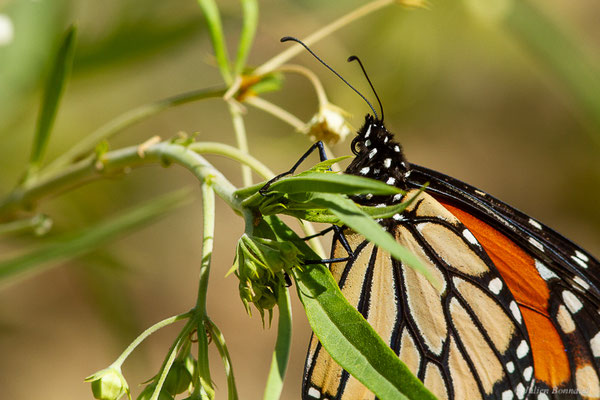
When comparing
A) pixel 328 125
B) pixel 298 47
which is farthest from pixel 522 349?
pixel 298 47

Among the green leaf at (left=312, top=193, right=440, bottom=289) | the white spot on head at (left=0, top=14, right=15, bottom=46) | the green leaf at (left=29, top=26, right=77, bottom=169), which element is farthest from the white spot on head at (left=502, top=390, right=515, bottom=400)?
the white spot on head at (left=0, top=14, right=15, bottom=46)

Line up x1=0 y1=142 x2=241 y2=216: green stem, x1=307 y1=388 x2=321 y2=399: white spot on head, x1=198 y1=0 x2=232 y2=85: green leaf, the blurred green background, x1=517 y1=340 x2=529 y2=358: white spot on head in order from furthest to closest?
the blurred green background → x1=517 y1=340 x2=529 y2=358: white spot on head → x1=307 y1=388 x2=321 y2=399: white spot on head → x1=198 y1=0 x2=232 y2=85: green leaf → x1=0 y1=142 x2=241 y2=216: green stem

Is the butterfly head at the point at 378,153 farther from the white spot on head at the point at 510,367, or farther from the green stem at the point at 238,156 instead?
the white spot on head at the point at 510,367

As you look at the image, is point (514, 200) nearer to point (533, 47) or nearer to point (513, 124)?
point (513, 124)

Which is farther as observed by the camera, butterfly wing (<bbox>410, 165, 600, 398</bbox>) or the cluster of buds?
butterfly wing (<bbox>410, 165, 600, 398</bbox>)

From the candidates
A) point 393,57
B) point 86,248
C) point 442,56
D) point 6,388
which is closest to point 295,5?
point 393,57

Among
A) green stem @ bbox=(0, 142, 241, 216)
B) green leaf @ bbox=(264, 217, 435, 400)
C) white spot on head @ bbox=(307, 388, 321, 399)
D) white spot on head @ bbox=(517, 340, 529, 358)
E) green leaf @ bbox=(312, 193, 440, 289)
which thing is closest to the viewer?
green leaf @ bbox=(312, 193, 440, 289)

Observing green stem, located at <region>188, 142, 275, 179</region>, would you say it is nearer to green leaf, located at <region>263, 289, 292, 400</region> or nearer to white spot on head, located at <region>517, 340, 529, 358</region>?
green leaf, located at <region>263, 289, 292, 400</region>

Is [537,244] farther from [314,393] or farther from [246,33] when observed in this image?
[246,33]
